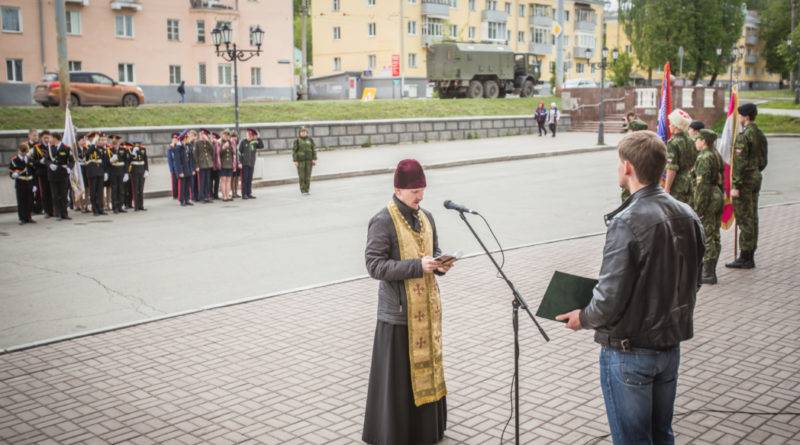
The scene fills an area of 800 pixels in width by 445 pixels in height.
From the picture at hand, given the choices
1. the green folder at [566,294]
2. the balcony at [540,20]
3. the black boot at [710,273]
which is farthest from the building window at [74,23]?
the green folder at [566,294]

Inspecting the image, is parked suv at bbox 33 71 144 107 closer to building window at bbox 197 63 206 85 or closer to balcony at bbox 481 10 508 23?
building window at bbox 197 63 206 85

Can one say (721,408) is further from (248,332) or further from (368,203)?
(368,203)

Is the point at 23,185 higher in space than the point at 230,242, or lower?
higher

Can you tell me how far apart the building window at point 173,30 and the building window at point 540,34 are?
4212 centimetres

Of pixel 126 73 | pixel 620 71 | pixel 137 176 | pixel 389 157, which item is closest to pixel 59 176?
pixel 137 176

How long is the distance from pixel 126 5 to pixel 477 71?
934 inches

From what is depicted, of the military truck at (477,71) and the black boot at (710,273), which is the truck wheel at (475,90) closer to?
the military truck at (477,71)

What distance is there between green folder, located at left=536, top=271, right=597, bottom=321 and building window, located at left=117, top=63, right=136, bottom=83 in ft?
165

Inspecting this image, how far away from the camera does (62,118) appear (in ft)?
88.2

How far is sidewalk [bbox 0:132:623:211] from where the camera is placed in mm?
21797

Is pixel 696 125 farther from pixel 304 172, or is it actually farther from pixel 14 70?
pixel 14 70

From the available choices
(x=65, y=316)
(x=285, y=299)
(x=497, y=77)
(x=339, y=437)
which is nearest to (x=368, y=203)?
(x=285, y=299)

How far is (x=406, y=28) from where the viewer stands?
66562 mm

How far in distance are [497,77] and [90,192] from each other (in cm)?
3539
